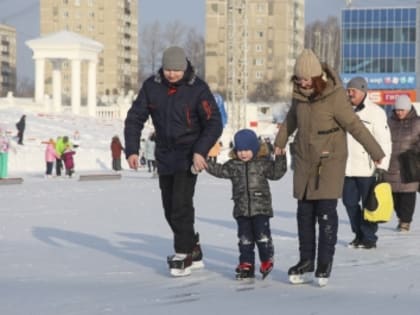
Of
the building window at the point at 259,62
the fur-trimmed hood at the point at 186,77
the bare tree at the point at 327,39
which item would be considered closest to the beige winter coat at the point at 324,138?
the fur-trimmed hood at the point at 186,77

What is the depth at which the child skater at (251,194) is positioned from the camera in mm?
7594

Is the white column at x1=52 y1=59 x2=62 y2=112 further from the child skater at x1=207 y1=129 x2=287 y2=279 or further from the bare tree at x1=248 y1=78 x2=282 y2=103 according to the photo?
the child skater at x1=207 y1=129 x2=287 y2=279

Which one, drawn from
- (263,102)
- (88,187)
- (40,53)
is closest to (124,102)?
(40,53)

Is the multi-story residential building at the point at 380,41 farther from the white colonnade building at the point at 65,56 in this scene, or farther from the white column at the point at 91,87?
the white colonnade building at the point at 65,56

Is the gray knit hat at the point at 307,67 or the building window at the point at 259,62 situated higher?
the building window at the point at 259,62

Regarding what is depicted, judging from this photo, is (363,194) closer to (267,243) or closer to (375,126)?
(375,126)

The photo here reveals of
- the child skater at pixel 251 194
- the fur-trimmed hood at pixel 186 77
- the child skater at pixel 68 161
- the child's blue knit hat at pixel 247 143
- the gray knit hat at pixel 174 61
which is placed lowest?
the child skater at pixel 68 161

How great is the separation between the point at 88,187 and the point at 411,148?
13160 mm

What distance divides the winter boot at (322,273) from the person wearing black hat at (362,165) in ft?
8.91

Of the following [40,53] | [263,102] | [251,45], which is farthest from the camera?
[251,45]

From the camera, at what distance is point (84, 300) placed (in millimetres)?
6656

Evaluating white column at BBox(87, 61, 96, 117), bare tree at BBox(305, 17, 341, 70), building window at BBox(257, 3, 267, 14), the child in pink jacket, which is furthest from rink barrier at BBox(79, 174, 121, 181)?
building window at BBox(257, 3, 267, 14)

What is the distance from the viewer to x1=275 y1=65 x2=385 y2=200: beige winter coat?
7.32m

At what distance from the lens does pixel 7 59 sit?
194 metres
